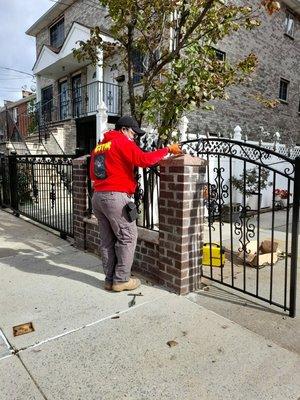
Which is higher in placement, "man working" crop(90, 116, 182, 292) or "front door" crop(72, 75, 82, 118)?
"front door" crop(72, 75, 82, 118)

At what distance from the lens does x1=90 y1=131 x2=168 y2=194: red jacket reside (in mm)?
3041

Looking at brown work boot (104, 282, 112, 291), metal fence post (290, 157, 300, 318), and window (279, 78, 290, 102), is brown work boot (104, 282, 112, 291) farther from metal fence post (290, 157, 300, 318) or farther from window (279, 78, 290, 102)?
window (279, 78, 290, 102)

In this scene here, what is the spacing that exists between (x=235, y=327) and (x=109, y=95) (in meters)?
11.6

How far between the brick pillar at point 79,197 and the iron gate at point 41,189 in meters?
0.51

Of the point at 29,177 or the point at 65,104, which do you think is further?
the point at 65,104

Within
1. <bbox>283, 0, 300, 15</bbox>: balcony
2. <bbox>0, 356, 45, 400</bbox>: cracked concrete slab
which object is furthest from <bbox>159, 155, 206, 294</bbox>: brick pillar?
<bbox>283, 0, 300, 15</bbox>: balcony

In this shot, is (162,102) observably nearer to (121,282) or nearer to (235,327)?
(121,282)

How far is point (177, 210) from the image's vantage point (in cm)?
325

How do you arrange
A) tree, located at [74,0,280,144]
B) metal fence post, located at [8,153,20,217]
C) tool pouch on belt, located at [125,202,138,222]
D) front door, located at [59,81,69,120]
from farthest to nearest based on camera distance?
1. front door, located at [59,81,69,120]
2. metal fence post, located at [8,153,20,217]
3. tree, located at [74,0,280,144]
4. tool pouch on belt, located at [125,202,138,222]

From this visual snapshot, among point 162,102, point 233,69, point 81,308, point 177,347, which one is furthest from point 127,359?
point 233,69

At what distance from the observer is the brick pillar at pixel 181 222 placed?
126 inches

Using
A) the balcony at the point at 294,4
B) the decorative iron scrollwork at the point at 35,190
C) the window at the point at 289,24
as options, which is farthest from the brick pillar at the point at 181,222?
the window at the point at 289,24

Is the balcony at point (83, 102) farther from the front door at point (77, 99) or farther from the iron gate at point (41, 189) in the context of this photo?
the iron gate at point (41, 189)

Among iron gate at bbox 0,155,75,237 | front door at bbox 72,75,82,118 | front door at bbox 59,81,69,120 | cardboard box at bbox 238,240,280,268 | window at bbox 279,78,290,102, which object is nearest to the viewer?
cardboard box at bbox 238,240,280,268
